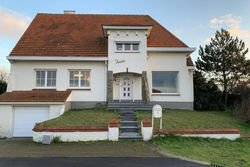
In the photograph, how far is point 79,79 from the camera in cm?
1256

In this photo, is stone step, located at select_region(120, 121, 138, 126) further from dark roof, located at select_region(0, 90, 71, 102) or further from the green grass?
dark roof, located at select_region(0, 90, 71, 102)

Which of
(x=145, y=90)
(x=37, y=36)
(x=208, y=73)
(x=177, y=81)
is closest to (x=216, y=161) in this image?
(x=145, y=90)

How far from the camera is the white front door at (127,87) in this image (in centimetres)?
1314

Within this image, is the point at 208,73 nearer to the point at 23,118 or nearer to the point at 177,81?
the point at 177,81

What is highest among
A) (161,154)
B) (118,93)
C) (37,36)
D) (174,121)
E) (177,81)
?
(37,36)

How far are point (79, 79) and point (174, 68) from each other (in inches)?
315

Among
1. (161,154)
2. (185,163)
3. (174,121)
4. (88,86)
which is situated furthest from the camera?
(88,86)

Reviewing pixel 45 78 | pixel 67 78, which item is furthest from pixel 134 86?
pixel 45 78

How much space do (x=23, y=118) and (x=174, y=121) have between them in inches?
351

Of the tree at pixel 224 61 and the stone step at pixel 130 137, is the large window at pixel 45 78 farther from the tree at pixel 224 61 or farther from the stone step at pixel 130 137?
the tree at pixel 224 61

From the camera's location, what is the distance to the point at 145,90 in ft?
38.0

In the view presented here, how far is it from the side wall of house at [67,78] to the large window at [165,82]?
4358 millimetres

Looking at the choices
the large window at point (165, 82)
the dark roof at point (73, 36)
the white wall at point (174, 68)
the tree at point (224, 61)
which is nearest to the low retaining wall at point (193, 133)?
the white wall at point (174, 68)

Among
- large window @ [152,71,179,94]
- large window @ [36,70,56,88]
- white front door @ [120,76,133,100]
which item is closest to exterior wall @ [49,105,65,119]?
large window @ [36,70,56,88]
